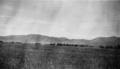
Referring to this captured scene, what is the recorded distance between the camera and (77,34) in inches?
212

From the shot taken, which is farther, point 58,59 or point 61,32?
point 61,32

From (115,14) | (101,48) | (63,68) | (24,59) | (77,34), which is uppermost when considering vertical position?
(115,14)

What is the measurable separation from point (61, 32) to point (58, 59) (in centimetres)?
158

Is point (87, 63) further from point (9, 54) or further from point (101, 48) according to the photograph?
point (9, 54)

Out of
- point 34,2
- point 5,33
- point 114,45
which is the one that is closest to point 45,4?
point 34,2

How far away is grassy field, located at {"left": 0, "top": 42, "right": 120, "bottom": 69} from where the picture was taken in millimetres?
4103

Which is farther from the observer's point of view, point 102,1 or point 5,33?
point 5,33

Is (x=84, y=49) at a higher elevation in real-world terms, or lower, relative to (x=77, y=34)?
lower

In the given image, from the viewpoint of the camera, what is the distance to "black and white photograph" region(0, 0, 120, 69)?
427 centimetres

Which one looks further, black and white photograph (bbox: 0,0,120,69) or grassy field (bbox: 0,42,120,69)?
black and white photograph (bbox: 0,0,120,69)

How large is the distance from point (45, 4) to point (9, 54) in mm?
2686

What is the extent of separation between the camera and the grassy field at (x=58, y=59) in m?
4.10

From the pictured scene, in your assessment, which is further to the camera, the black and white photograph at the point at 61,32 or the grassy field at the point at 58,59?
the black and white photograph at the point at 61,32

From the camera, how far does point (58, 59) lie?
4430 mm
